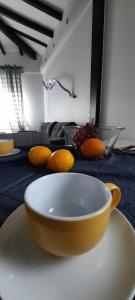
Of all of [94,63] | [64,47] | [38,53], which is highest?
[38,53]

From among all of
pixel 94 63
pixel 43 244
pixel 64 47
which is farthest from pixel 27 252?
pixel 64 47

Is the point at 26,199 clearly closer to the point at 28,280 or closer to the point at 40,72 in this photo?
the point at 28,280

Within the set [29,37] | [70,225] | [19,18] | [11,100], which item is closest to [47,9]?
[19,18]

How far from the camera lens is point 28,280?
0.58 ft

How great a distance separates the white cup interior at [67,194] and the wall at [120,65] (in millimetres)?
879

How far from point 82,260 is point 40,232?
0.06 meters

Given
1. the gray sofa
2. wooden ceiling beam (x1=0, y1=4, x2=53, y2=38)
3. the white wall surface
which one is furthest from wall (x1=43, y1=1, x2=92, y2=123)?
the white wall surface

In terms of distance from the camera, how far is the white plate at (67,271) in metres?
0.16

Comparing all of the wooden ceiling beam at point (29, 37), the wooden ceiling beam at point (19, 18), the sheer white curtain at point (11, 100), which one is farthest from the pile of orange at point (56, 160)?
the sheer white curtain at point (11, 100)

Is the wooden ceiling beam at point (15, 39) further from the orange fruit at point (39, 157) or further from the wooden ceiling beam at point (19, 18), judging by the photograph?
the orange fruit at point (39, 157)

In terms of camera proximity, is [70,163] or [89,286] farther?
[70,163]

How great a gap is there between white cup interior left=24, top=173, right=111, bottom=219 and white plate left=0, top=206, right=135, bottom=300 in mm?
60

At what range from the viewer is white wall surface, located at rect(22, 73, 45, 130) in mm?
4207

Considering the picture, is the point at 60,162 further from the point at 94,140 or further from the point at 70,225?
the point at 70,225
